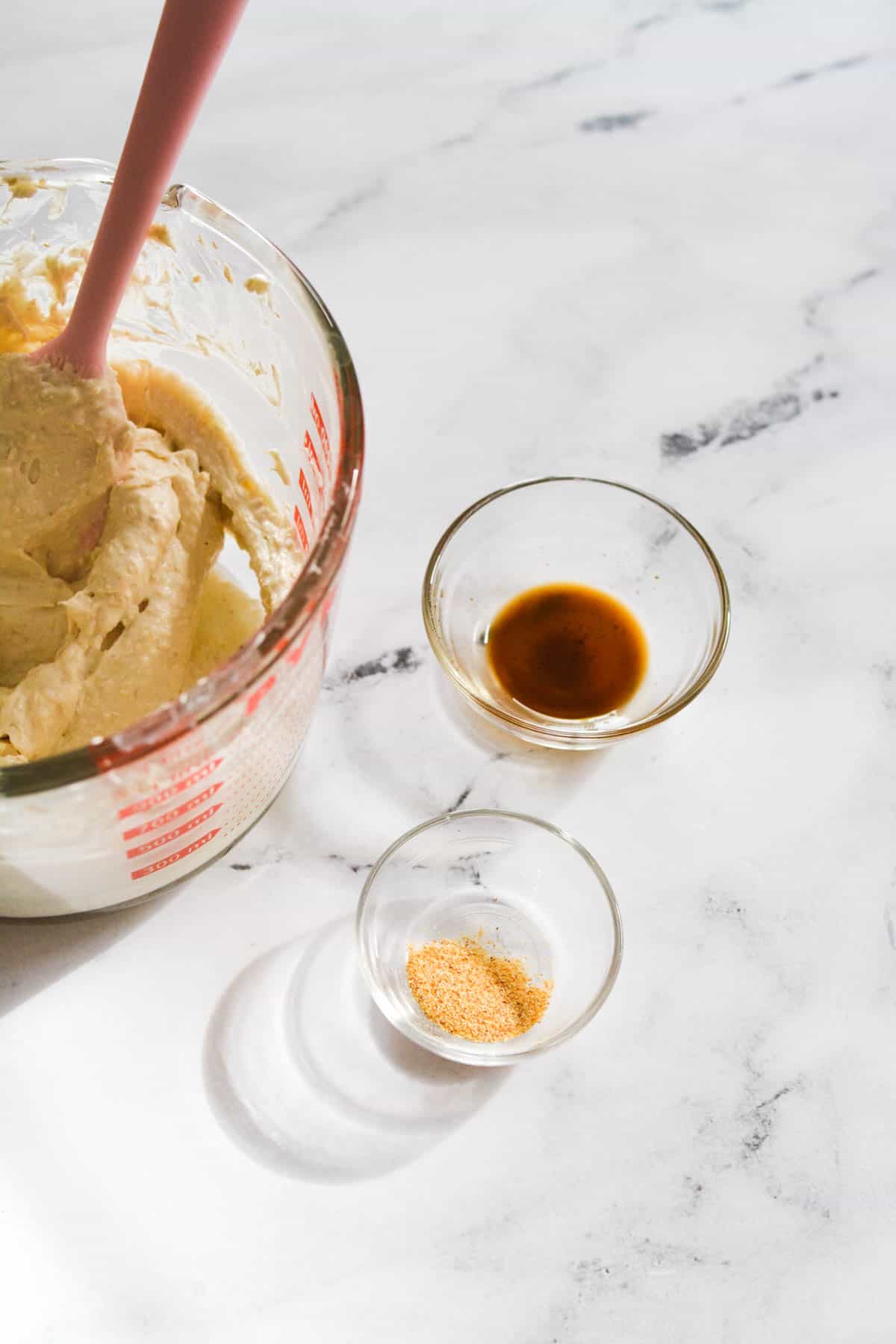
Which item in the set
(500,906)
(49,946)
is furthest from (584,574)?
(49,946)

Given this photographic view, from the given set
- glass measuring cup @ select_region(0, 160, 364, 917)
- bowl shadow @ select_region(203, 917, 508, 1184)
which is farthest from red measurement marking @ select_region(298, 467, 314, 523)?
bowl shadow @ select_region(203, 917, 508, 1184)

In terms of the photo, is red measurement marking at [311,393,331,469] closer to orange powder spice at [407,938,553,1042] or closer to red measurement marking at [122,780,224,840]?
red measurement marking at [122,780,224,840]

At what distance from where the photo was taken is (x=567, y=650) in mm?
1254

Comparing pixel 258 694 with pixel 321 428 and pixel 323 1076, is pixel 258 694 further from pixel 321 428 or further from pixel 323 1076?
pixel 323 1076

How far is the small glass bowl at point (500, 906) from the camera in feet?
3.59

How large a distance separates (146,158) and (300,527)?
32cm

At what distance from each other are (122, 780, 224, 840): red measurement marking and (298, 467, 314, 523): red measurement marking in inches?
9.3

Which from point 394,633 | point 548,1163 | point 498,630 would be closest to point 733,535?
point 498,630

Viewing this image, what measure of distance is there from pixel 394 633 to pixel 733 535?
36cm

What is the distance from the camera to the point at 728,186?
1.47 m

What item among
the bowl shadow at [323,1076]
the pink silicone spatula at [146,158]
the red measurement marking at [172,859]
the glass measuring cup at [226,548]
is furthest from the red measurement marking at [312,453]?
the bowl shadow at [323,1076]

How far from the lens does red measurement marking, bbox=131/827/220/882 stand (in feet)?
3.12

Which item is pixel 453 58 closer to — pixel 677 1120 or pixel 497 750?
pixel 497 750

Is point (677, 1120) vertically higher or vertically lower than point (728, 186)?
lower
